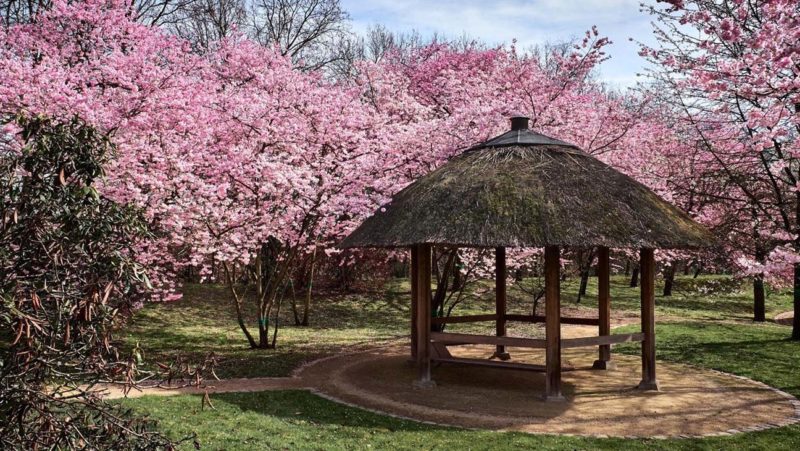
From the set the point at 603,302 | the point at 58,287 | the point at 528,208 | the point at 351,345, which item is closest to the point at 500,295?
the point at 603,302

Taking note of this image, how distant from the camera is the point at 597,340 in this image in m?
11.0

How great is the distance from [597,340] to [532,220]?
7.54 feet

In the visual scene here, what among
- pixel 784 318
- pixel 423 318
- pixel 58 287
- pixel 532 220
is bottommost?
pixel 784 318

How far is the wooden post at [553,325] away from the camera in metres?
10.6

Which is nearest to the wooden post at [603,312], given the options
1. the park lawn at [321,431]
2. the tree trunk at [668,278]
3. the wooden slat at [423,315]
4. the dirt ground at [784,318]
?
the park lawn at [321,431]

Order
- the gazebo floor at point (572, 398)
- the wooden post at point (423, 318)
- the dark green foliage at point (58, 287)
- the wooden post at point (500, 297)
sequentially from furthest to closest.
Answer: the wooden post at point (500, 297), the wooden post at point (423, 318), the gazebo floor at point (572, 398), the dark green foliage at point (58, 287)

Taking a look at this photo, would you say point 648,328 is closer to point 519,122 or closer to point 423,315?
point 423,315

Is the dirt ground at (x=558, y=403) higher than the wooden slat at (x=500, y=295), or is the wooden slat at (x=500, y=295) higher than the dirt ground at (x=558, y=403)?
the wooden slat at (x=500, y=295)

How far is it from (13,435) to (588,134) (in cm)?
1661

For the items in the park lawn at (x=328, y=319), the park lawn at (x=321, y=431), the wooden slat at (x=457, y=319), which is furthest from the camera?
the park lawn at (x=328, y=319)

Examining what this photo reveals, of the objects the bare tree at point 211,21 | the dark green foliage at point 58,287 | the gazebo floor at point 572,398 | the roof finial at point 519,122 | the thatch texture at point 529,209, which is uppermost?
the bare tree at point 211,21

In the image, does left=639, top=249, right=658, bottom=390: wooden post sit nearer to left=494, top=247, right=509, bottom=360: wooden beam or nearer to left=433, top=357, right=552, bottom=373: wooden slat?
left=433, top=357, right=552, bottom=373: wooden slat

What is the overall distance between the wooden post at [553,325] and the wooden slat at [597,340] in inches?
9.0

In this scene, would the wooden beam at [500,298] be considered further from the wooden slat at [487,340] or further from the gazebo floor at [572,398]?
the wooden slat at [487,340]
